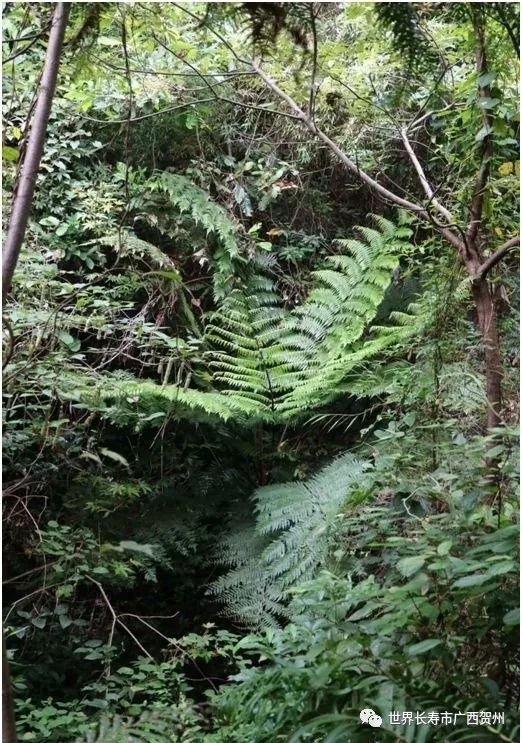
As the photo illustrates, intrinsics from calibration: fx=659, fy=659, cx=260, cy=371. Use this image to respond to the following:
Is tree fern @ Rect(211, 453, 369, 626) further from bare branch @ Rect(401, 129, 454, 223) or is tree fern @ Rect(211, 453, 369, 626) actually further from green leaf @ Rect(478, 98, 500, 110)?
green leaf @ Rect(478, 98, 500, 110)

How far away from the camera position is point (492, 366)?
1217 millimetres

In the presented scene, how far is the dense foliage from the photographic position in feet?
3.00

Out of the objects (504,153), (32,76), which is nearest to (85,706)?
(504,153)

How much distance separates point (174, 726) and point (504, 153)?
1.32 meters

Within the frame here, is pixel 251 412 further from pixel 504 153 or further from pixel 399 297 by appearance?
pixel 504 153

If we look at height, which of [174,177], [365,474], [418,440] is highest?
[174,177]

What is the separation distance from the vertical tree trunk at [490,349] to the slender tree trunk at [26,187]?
81 cm

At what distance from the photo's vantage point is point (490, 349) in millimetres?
1225

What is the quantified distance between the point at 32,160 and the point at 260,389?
4.60 ft

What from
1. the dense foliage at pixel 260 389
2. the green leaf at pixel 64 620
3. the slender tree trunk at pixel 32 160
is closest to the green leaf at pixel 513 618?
the dense foliage at pixel 260 389

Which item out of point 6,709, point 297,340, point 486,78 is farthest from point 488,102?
point 297,340

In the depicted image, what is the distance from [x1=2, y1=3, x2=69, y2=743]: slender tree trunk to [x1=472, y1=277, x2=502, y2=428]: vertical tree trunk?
813 mm

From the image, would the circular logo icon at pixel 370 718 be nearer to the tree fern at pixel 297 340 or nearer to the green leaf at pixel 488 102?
the green leaf at pixel 488 102

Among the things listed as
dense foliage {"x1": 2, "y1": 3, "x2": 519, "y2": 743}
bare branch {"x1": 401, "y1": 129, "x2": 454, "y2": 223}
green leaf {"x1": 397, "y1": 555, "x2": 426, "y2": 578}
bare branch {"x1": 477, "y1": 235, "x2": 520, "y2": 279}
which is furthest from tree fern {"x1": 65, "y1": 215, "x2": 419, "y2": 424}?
green leaf {"x1": 397, "y1": 555, "x2": 426, "y2": 578}
